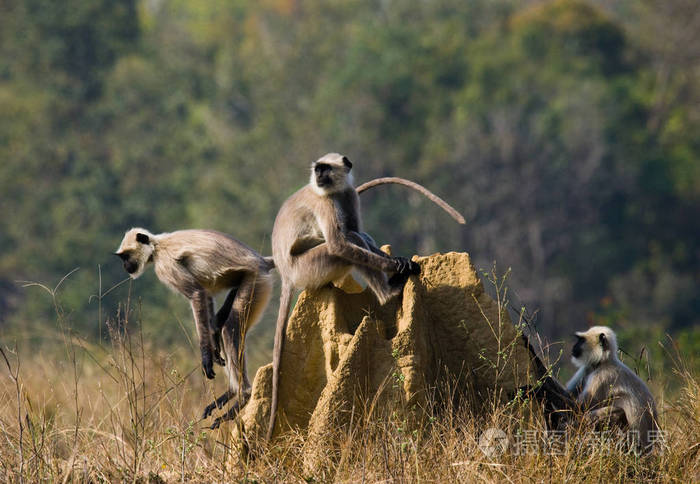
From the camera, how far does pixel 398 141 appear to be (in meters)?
31.4

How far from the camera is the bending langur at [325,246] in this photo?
564 centimetres

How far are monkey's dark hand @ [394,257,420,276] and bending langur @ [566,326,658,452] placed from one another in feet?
3.85

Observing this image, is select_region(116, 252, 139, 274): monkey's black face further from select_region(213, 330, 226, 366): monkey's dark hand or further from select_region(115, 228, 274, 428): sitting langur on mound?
select_region(213, 330, 226, 366): monkey's dark hand

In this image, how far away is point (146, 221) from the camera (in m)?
30.3

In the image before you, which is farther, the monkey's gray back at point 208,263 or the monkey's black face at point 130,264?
the monkey's black face at point 130,264

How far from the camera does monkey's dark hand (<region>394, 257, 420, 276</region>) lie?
18.2 ft

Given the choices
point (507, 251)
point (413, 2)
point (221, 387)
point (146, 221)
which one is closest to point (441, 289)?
point (221, 387)

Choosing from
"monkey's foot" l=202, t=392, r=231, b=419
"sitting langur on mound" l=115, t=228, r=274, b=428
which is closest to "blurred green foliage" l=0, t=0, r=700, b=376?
"sitting langur on mound" l=115, t=228, r=274, b=428

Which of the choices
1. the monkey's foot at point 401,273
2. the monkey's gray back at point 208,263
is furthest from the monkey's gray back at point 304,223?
the monkey's foot at point 401,273

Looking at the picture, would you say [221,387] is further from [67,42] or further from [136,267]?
[67,42]

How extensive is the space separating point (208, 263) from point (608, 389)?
8.30 feet

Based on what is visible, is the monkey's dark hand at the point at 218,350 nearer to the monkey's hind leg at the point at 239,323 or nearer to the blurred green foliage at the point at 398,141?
the monkey's hind leg at the point at 239,323

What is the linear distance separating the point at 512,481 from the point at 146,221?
2645 cm

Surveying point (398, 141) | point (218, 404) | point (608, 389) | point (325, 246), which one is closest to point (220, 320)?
point (218, 404)
